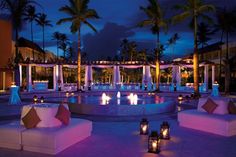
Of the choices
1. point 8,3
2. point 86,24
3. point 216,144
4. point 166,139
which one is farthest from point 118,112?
point 86,24

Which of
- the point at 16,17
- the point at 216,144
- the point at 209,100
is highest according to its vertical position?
the point at 16,17

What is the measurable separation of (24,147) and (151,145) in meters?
2.72

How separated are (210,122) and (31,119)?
4.89 meters

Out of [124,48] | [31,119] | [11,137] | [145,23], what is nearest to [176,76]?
[145,23]

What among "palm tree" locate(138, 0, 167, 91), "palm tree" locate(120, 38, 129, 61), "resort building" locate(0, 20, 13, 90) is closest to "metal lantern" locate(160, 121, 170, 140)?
"palm tree" locate(138, 0, 167, 91)

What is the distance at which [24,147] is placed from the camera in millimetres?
6367

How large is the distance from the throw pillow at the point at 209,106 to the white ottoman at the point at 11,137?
17.5 feet

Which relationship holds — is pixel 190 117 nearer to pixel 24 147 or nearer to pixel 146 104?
pixel 146 104

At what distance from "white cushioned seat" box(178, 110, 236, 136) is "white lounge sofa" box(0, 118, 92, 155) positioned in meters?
3.89

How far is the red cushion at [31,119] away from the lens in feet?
21.6

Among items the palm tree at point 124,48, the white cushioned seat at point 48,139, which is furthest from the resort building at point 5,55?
the palm tree at point 124,48

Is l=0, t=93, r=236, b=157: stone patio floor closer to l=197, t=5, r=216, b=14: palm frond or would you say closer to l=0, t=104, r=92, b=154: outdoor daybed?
l=0, t=104, r=92, b=154: outdoor daybed

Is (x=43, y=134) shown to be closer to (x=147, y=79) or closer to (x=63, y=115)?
(x=63, y=115)

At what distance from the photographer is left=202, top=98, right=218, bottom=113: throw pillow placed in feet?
29.0
